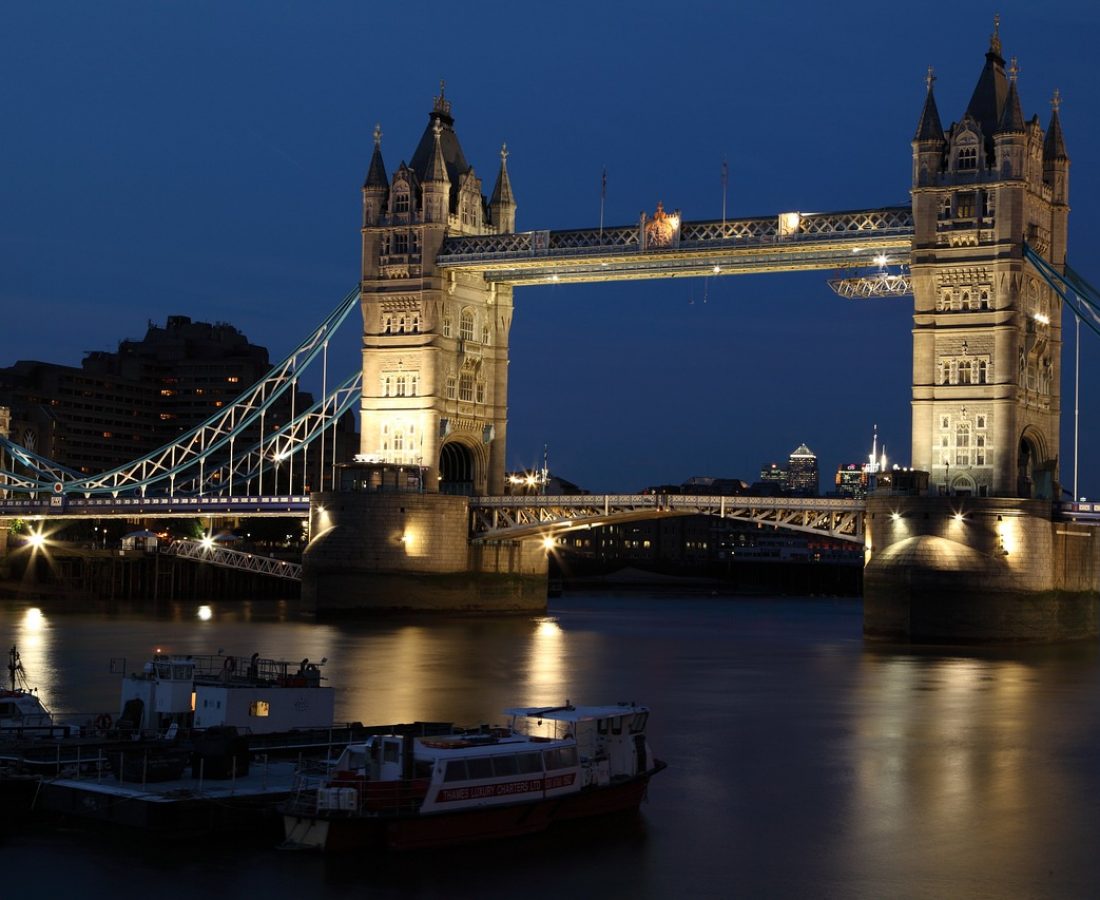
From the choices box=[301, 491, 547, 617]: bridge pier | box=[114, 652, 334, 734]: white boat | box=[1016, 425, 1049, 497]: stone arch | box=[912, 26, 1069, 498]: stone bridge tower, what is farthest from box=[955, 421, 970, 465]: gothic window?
box=[114, 652, 334, 734]: white boat

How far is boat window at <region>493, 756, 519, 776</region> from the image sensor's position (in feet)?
85.9

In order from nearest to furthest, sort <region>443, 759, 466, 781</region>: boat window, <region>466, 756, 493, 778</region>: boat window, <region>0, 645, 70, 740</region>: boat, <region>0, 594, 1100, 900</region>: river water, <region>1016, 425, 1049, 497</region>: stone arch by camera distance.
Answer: <region>0, 594, 1100, 900</region>: river water
<region>443, 759, 466, 781</region>: boat window
<region>466, 756, 493, 778</region>: boat window
<region>0, 645, 70, 740</region>: boat
<region>1016, 425, 1049, 497</region>: stone arch

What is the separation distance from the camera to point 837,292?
7031 centimetres

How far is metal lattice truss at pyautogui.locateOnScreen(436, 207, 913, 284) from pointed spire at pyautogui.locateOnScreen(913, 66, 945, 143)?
2699 mm

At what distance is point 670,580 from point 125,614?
267 ft

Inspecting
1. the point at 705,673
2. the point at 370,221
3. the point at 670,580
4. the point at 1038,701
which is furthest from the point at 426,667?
the point at 670,580

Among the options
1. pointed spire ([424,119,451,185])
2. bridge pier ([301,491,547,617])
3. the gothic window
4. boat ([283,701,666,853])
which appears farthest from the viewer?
pointed spire ([424,119,451,185])

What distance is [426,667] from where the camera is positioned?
172ft

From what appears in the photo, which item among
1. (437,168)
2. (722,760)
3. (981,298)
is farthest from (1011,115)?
(722,760)

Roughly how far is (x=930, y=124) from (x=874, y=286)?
21.3 feet

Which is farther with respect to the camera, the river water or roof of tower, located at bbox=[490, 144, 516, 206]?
roof of tower, located at bbox=[490, 144, 516, 206]

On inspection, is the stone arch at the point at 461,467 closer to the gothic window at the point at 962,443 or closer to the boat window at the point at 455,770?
the gothic window at the point at 962,443

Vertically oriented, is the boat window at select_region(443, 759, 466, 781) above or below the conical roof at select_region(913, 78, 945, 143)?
below

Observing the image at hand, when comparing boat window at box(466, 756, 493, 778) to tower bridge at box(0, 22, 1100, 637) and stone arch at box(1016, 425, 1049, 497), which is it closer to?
tower bridge at box(0, 22, 1100, 637)
